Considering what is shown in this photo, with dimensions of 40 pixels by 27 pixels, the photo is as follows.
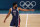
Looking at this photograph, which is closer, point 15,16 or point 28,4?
point 15,16

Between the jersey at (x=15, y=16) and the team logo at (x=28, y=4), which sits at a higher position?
the team logo at (x=28, y=4)

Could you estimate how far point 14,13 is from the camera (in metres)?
5.36

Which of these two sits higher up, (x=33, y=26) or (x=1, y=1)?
(x=1, y=1)

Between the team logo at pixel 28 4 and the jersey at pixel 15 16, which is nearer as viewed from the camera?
the jersey at pixel 15 16

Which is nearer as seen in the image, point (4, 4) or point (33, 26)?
point (33, 26)

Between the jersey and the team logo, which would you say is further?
the team logo

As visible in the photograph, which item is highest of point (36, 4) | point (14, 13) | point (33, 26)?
point (36, 4)

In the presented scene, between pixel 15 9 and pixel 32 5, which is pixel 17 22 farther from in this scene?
pixel 32 5

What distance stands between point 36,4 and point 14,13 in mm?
9359

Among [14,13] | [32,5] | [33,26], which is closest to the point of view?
[14,13]

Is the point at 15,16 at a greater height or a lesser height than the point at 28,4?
lesser

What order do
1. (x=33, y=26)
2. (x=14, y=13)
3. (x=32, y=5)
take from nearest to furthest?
1. (x=14, y=13)
2. (x=33, y=26)
3. (x=32, y=5)

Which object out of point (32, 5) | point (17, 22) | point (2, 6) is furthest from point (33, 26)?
point (2, 6)

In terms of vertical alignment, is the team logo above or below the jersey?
above
